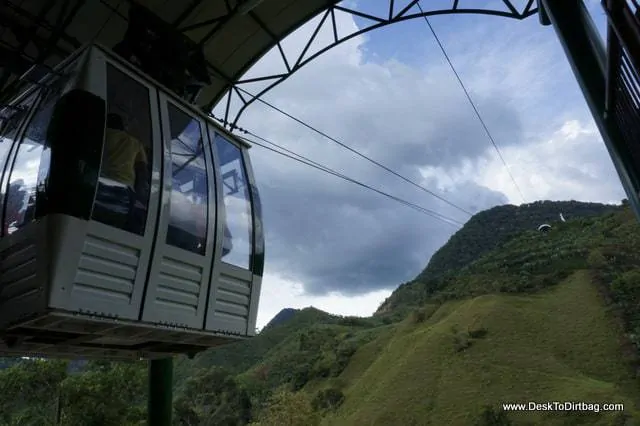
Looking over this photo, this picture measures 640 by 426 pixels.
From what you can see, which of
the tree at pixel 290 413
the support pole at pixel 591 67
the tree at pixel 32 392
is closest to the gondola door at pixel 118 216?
the support pole at pixel 591 67

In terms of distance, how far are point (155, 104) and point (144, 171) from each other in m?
0.74

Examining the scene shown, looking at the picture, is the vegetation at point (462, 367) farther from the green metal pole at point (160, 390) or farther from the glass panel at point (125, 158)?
the glass panel at point (125, 158)

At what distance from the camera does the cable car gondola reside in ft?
9.77

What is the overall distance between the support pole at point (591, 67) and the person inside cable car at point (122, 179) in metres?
3.19

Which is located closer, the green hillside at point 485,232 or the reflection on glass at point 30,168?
the reflection on glass at point 30,168

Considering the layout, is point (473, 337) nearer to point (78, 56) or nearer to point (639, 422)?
point (639, 422)

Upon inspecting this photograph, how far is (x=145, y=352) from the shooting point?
5074 millimetres

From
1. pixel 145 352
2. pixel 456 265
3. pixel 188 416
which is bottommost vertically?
pixel 188 416

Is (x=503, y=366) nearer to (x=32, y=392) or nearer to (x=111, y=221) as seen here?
(x=32, y=392)

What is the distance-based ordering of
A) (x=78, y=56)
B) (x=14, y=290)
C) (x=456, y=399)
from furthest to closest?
(x=456, y=399) < (x=78, y=56) < (x=14, y=290)

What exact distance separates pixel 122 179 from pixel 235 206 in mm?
1562

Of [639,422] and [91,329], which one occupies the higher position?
[91,329]

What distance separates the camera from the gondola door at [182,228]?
11.9 ft

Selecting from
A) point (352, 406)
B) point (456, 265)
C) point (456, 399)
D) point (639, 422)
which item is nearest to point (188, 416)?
point (352, 406)
